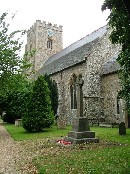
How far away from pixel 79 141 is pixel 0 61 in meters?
7.65

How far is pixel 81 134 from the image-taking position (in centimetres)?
1319

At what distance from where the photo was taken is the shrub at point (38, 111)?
61.3 feet

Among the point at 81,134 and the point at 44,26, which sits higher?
the point at 44,26

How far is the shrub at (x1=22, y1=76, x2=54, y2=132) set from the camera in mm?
18672

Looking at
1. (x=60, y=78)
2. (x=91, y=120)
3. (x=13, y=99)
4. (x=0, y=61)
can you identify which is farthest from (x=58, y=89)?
(x=0, y=61)

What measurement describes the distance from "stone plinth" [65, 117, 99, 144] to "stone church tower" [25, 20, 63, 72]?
30126 millimetres

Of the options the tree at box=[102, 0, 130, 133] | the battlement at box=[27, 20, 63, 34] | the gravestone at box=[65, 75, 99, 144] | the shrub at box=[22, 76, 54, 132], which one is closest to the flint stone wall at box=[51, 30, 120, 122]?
the shrub at box=[22, 76, 54, 132]

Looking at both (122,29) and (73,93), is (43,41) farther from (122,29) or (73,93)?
(122,29)

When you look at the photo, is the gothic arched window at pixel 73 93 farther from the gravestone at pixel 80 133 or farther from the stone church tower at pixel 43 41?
the stone church tower at pixel 43 41

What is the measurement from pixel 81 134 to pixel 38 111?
639 centimetres

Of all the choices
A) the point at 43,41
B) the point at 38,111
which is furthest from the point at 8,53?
the point at 43,41

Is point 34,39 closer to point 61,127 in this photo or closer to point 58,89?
Result: point 58,89

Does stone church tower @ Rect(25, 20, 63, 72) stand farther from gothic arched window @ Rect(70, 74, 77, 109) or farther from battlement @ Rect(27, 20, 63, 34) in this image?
gothic arched window @ Rect(70, 74, 77, 109)

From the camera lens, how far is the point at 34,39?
149 feet
